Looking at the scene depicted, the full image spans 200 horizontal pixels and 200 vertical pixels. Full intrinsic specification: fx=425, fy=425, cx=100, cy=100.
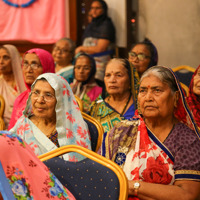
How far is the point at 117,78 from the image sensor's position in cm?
323

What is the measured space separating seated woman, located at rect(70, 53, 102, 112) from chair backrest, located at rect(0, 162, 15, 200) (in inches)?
107

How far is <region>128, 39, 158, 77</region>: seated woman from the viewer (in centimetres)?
393

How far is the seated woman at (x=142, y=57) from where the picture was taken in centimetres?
393

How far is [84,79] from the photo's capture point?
4.09 metres

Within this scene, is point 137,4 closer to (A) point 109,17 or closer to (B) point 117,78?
(A) point 109,17

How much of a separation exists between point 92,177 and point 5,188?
1.66 feet

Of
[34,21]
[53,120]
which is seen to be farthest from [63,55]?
[53,120]

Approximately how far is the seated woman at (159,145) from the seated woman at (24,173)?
1.92 ft

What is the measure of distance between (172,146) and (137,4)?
132 inches

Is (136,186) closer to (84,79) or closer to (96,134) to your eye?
(96,134)

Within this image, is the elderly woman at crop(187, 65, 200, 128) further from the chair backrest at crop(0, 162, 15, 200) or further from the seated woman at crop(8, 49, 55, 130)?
the chair backrest at crop(0, 162, 15, 200)

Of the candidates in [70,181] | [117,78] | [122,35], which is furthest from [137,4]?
[70,181]

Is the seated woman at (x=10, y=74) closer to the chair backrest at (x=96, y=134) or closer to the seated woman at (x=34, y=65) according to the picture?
the seated woman at (x=34, y=65)

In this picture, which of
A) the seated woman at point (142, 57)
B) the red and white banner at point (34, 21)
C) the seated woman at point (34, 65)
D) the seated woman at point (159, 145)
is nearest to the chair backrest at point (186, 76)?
the seated woman at point (142, 57)
